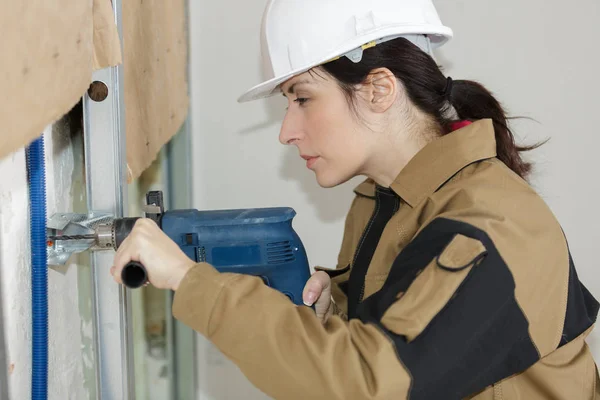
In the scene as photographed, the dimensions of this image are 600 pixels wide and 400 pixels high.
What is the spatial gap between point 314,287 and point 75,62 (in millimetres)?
606

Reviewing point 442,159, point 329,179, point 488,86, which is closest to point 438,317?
point 442,159

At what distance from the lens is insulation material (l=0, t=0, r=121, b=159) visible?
0.64 metres

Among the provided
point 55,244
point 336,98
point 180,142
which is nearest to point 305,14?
point 336,98

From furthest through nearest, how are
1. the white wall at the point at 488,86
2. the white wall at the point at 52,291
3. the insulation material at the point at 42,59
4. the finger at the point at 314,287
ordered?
the white wall at the point at 488,86 < the finger at the point at 314,287 < the white wall at the point at 52,291 < the insulation material at the point at 42,59

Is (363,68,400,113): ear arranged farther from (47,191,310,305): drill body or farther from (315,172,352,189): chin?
(47,191,310,305): drill body

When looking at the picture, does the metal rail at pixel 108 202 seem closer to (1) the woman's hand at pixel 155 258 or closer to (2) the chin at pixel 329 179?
(1) the woman's hand at pixel 155 258

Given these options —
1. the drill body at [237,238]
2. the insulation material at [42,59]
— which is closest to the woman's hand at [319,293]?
the drill body at [237,238]

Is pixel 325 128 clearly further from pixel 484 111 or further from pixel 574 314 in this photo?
pixel 574 314

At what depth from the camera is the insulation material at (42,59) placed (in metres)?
0.64

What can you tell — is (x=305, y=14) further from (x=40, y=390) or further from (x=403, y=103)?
(x=40, y=390)

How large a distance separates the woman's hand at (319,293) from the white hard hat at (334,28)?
0.40m

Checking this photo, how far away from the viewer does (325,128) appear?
102cm

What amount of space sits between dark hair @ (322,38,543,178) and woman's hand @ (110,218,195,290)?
408mm

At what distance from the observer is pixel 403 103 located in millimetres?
1026
